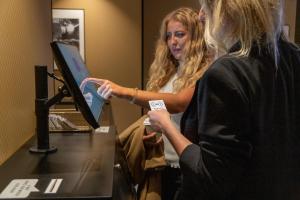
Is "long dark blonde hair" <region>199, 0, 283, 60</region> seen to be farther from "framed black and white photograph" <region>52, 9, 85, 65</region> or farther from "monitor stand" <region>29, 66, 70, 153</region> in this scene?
"framed black and white photograph" <region>52, 9, 85, 65</region>

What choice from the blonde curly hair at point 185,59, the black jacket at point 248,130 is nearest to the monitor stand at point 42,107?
the black jacket at point 248,130

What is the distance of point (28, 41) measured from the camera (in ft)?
5.17

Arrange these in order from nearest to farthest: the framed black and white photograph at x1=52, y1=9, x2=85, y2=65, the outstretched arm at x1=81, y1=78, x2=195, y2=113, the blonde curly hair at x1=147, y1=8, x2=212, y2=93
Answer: the outstretched arm at x1=81, y1=78, x2=195, y2=113
the blonde curly hair at x1=147, y1=8, x2=212, y2=93
the framed black and white photograph at x1=52, y1=9, x2=85, y2=65

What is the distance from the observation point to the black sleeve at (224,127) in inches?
34.8

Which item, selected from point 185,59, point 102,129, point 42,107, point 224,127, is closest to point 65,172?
point 42,107

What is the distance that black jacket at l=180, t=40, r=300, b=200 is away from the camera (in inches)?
34.9

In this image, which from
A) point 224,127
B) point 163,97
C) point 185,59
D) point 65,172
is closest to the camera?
point 224,127

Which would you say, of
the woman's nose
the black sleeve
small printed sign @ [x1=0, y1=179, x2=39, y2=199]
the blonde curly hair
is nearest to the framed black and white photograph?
the blonde curly hair

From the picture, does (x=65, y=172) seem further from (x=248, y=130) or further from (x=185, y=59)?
(x=185, y=59)

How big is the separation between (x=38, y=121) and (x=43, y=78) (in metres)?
Answer: 0.15

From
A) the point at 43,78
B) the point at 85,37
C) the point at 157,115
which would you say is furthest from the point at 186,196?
the point at 85,37

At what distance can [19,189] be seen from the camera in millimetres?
922

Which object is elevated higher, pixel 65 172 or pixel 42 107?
pixel 42 107

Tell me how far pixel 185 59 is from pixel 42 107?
2.64ft
